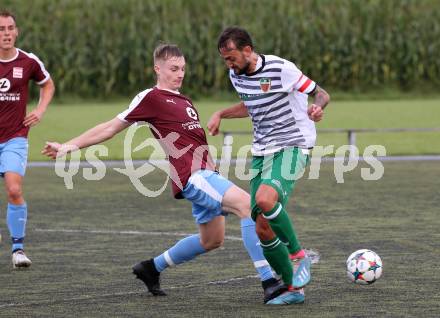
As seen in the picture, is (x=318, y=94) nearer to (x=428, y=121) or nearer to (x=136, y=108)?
(x=136, y=108)

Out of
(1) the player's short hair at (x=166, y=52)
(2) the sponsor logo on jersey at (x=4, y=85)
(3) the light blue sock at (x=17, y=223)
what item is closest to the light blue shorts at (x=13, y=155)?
(3) the light blue sock at (x=17, y=223)

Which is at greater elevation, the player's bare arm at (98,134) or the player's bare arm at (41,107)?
the player's bare arm at (98,134)

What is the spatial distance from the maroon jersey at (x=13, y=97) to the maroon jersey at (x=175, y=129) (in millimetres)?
2437

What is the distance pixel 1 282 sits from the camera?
10.2m

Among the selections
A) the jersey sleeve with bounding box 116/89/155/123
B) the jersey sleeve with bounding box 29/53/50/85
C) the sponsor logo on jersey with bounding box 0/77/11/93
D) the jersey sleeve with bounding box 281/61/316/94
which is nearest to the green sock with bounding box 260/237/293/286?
the jersey sleeve with bounding box 281/61/316/94

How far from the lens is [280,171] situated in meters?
9.15

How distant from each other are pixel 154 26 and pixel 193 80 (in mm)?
1955

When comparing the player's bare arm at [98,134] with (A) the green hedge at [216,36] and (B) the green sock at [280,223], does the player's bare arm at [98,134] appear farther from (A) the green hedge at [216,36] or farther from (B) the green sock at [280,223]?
(A) the green hedge at [216,36]

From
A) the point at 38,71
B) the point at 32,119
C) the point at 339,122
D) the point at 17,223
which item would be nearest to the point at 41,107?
the point at 32,119

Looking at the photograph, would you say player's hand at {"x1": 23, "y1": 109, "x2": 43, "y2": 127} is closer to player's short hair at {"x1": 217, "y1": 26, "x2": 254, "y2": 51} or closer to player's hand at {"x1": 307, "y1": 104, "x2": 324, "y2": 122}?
player's short hair at {"x1": 217, "y1": 26, "x2": 254, "y2": 51}

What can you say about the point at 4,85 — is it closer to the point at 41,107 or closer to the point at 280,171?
the point at 41,107

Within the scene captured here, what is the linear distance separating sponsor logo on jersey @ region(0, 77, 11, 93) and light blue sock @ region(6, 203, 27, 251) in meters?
1.06

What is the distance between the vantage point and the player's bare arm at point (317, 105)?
29.3 feet

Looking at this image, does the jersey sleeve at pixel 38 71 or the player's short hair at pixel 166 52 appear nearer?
the player's short hair at pixel 166 52
